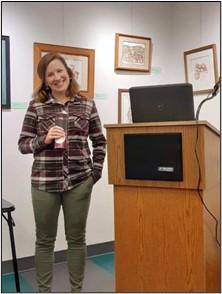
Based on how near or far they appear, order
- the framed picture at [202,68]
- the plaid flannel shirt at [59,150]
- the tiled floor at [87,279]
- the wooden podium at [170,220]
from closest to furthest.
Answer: the wooden podium at [170,220], the plaid flannel shirt at [59,150], the tiled floor at [87,279], the framed picture at [202,68]

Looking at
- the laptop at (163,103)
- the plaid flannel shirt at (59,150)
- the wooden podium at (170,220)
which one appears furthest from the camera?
the plaid flannel shirt at (59,150)

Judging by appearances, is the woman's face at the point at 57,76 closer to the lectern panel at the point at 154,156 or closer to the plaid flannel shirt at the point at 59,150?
the plaid flannel shirt at the point at 59,150

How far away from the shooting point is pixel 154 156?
62.2 inches

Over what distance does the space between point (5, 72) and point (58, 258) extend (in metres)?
1.65

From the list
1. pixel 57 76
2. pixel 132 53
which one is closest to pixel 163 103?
pixel 57 76

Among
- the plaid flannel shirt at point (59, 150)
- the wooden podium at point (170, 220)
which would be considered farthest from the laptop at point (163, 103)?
the plaid flannel shirt at point (59, 150)

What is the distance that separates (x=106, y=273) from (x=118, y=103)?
1561mm

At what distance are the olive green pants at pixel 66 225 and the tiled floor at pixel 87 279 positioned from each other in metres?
0.52

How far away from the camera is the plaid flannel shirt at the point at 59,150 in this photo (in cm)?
187

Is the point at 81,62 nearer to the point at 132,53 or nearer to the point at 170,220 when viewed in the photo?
the point at 132,53

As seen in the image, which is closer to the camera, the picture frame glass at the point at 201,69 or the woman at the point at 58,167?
the woman at the point at 58,167

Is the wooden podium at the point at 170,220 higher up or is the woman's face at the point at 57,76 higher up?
the woman's face at the point at 57,76

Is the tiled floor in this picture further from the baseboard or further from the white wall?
the white wall

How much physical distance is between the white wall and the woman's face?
101 cm
